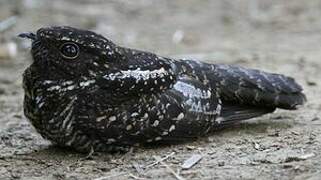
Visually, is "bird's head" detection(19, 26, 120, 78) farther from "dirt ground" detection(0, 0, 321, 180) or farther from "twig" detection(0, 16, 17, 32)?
"twig" detection(0, 16, 17, 32)

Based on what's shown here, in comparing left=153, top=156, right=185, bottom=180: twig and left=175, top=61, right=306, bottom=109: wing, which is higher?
left=175, top=61, right=306, bottom=109: wing

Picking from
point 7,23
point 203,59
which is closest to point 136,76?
point 203,59

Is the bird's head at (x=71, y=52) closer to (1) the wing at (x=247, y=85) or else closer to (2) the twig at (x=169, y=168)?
(2) the twig at (x=169, y=168)

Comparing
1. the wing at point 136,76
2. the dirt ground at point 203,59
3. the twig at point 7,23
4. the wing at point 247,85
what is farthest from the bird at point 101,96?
the twig at point 7,23

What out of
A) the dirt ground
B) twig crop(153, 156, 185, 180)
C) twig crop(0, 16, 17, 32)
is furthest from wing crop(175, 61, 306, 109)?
twig crop(0, 16, 17, 32)

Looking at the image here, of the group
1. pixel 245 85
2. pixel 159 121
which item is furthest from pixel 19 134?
pixel 245 85

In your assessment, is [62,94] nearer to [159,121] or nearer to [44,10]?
[159,121]
